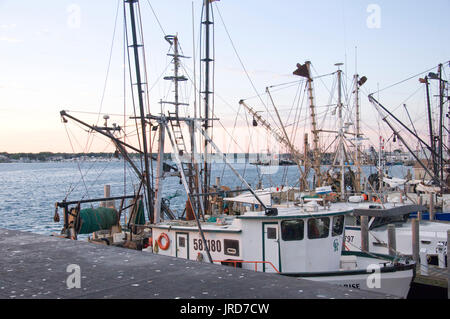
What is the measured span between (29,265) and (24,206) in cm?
5767

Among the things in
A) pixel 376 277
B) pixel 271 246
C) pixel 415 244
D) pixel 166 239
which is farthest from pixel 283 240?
pixel 415 244

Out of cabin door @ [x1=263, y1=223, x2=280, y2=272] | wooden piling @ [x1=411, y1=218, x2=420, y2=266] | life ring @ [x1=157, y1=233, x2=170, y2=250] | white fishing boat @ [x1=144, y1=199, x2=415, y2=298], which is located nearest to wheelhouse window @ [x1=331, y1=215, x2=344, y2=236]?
white fishing boat @ [x1=144, y1=199, x2=415, y2=298]

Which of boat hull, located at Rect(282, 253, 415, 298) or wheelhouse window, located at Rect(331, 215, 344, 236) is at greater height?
wheelhouse window, located at Rect(331, 215, 344, 236)

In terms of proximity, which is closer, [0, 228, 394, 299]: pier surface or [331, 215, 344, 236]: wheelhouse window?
[0, 228, 394, 299]: pier surface

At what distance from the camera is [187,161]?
21000 mm

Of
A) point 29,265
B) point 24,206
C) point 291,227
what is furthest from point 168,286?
point 24,206

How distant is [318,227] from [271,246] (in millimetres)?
1757

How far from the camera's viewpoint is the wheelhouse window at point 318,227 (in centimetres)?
1449

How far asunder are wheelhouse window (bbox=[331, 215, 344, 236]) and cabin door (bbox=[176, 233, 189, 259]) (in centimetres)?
547

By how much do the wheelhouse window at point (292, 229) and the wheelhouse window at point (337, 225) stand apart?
136 centimetres

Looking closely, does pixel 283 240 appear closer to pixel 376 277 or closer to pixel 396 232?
pixel 376 277

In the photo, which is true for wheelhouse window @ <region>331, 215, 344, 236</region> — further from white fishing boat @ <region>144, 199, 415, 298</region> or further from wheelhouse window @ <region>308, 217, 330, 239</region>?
wheelhouse window @ <region>308, 217, 330, 239</region>

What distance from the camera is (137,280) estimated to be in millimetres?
6621

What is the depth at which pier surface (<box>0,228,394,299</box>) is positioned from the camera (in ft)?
19.2
